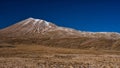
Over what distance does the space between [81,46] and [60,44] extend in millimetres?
18954

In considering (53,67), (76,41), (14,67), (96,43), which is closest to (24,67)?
(14,67)

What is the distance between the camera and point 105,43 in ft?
568

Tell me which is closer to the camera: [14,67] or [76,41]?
[14,67]

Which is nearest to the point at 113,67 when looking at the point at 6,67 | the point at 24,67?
the point at 24,67

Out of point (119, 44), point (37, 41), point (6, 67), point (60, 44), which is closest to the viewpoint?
point (6, 67)

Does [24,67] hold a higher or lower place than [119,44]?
lower

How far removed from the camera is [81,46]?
17400 centimetres

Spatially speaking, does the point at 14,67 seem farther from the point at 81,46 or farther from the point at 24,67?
the point at 81,46

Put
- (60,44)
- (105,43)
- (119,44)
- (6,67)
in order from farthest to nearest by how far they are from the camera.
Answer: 1. (60,44)
2. (105,43)
3. (119,44)
4. (6,67)

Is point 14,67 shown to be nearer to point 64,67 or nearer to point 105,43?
point 64,67

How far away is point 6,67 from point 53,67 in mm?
4774

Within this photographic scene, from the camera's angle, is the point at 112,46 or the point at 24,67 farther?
the point at 112,46

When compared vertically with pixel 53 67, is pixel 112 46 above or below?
above

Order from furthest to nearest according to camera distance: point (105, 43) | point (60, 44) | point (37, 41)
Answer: point (37, 41), point (60, 44), point (105, 43)
